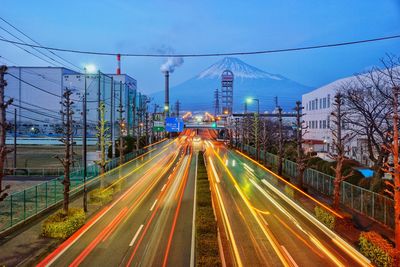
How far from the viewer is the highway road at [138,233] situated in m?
15.6

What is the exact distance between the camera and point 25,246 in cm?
1767

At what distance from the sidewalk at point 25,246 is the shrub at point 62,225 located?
14.4 inches

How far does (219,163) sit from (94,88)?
163 ft

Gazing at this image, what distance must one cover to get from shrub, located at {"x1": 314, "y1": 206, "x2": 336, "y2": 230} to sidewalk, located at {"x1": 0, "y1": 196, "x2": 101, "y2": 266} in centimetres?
1475

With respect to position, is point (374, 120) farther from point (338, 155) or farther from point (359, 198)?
point (359, 198)

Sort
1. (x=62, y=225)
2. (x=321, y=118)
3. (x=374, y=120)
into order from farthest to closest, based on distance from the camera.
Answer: (x=321, y=118)
(x=374, y=120)
(x=62, y=225)

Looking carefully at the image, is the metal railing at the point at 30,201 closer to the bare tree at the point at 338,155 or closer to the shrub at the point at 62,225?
the shrub at the point at 62,225

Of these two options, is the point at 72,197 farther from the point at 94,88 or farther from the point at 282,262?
the point at 94,88

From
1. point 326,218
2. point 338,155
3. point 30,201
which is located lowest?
point 326,218

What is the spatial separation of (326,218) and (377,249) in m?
6.64

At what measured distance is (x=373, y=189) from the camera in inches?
974

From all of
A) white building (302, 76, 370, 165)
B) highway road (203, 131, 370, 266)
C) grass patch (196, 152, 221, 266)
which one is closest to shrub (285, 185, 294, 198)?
highway road (203, 131, 370, 266)

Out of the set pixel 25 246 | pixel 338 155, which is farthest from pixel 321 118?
pixel 25 246

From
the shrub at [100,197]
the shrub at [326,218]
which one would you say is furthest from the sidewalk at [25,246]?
the shrub at [326,218]
